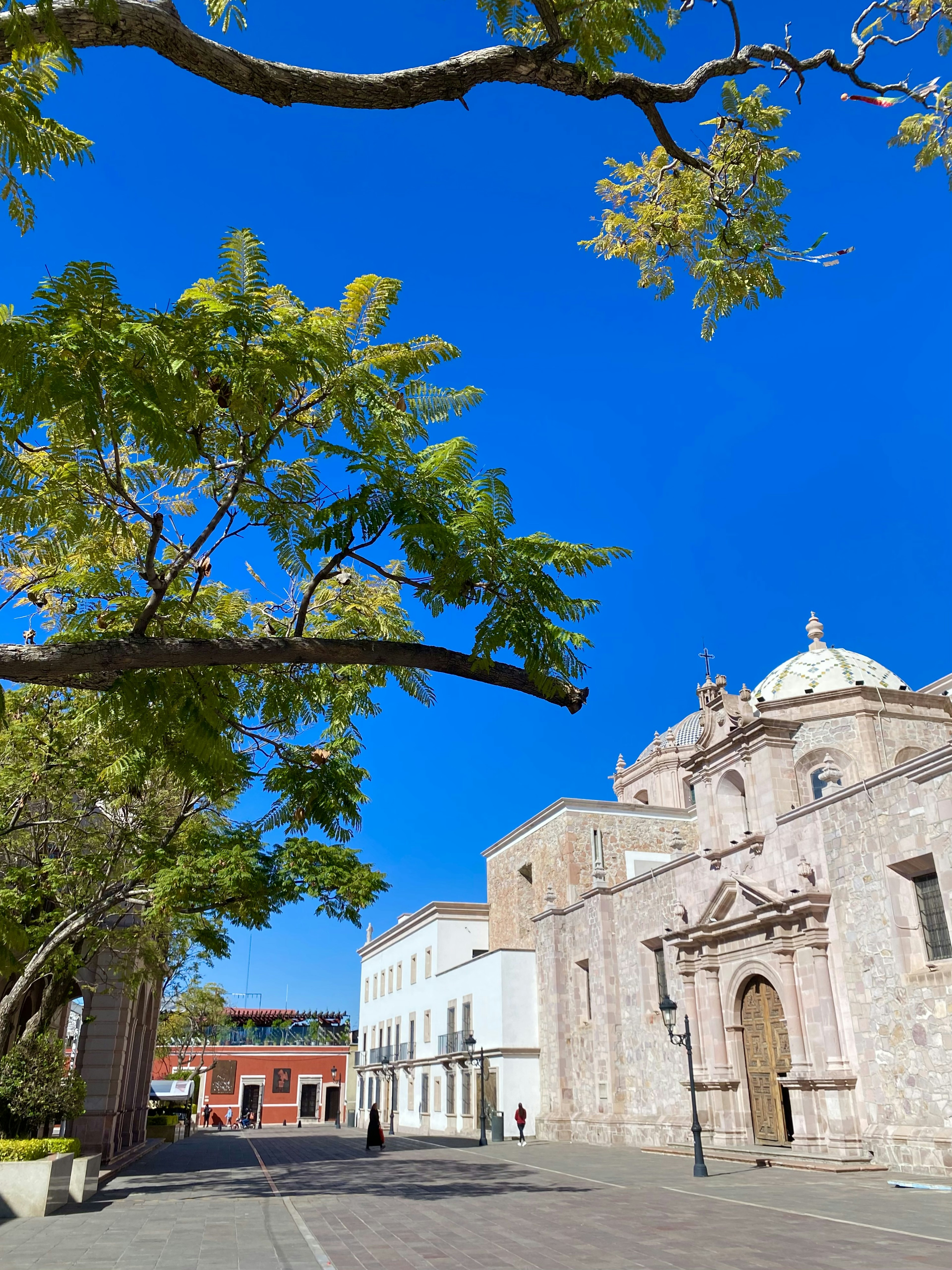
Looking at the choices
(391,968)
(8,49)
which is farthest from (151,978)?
(391,968)

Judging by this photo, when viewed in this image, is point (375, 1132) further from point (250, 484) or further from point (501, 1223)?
point (250, 484)

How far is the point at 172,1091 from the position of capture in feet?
176

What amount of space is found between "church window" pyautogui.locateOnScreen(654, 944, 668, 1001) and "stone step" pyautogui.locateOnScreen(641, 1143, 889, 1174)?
4.14 metres

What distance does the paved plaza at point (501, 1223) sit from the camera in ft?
29.5

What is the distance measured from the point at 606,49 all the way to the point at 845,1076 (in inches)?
715

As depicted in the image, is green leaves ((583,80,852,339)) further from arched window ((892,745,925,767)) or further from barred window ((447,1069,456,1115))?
barred window ((447,1069,456,1115))

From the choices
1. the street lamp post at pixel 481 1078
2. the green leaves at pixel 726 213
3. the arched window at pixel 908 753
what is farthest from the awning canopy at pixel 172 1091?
the green leaves at pixel 726 213

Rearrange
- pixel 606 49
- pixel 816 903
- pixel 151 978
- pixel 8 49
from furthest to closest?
1. pixel 151 978
2. pixel 816 903
3. pixel 606 49
4. pixel 8 49

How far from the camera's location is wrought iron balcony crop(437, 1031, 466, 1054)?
36.9 m

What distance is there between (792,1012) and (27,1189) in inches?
563

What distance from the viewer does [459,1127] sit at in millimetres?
36438

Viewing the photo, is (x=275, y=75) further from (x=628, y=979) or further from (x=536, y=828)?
(x=536, y=828)

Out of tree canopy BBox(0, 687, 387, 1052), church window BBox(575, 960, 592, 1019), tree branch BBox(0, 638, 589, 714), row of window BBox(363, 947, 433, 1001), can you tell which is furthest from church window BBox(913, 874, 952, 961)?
Answer: row of window BBox(363, 947, 433, 1001)

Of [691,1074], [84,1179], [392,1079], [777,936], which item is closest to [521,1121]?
[691,1074]
